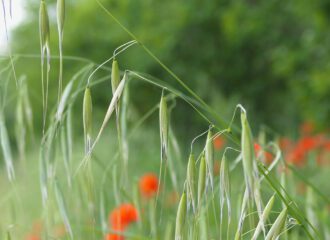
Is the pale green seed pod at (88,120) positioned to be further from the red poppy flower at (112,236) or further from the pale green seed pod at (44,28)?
the red poppy flower at (112,236)

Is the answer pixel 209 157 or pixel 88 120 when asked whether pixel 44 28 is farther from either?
pixel 209 157

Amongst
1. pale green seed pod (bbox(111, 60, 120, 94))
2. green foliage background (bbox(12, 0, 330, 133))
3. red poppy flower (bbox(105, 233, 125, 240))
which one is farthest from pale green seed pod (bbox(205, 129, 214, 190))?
green foliage background (bbox(12, 0, 330, 133))

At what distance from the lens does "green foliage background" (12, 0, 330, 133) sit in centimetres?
541

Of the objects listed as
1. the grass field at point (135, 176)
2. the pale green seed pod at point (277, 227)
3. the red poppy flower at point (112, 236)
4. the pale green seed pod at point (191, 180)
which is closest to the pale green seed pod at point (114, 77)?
the grass field at point (135, 176)

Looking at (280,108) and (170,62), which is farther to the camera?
(280,108)

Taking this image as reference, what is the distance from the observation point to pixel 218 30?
19.9 feet

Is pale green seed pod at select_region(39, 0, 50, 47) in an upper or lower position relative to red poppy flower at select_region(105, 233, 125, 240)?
upper

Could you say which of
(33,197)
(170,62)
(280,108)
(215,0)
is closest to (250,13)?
(215,0)

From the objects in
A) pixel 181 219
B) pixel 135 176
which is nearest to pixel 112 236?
pixel 135 176

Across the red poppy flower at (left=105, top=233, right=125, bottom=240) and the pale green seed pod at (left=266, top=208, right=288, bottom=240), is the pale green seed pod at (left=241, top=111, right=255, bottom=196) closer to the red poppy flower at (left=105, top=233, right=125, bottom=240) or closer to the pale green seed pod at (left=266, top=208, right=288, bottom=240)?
the pale green seed pod at (left=266, top=208, right=288, bottom=240)

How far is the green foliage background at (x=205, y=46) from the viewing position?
5406 mm

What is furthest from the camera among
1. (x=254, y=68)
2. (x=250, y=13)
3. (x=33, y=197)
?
(x=254, y=68)

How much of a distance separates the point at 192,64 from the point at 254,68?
0.65 meters

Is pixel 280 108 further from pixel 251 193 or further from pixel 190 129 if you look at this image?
pixel 251 193
